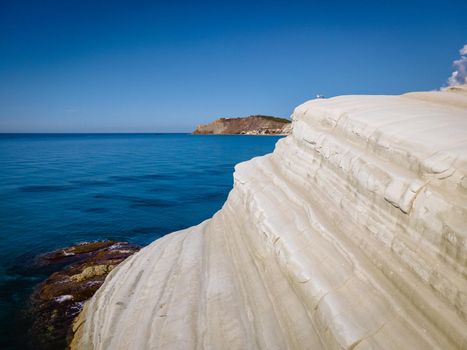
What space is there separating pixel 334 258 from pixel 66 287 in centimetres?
937

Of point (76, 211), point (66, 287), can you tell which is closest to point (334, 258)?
point (66, 287)

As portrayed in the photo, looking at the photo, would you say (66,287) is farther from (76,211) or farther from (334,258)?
(76,211)

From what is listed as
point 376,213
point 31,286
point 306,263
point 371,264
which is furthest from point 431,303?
point 31,286

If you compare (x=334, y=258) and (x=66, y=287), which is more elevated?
(x=334, y=258)

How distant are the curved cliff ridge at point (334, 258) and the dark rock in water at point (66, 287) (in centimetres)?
113

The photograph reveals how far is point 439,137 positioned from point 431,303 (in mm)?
2199

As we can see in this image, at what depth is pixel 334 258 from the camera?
4.59 metres

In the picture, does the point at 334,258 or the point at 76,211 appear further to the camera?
the point at 76,211

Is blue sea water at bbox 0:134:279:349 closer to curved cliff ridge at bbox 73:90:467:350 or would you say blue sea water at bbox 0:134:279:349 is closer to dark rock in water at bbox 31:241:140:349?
dark rock in water at bbox 31:241:140:349

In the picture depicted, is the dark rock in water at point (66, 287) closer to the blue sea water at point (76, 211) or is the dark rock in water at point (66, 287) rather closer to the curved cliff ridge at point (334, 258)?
the blue sea water at point (76, 211)

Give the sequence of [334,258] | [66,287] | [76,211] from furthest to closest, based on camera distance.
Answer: [76,211] < [66,287] < [334,258]

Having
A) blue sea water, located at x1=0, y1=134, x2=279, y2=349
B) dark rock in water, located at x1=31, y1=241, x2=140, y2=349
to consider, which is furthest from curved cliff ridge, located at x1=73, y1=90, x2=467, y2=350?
blue sea water, located at x1=0, y1=134, x2=279, y2=349

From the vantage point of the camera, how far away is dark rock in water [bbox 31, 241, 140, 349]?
7.95 metres

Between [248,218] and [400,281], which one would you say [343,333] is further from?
[248,218]
